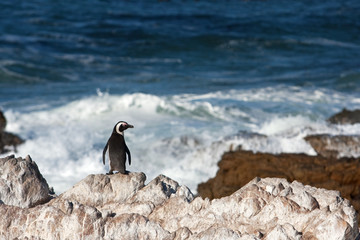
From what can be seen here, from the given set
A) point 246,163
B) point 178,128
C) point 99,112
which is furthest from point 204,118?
point 246,163

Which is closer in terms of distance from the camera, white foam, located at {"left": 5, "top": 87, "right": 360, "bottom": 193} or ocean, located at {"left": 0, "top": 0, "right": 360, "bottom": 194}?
white foam, located at {"left": 5, "top": 87, "right": 360, "bottom": 193}

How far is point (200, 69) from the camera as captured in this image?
31.2 metres

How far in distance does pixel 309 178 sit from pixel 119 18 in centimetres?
2881

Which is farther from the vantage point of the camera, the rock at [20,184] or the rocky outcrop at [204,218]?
the rock at [20,184]

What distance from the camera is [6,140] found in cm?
1830

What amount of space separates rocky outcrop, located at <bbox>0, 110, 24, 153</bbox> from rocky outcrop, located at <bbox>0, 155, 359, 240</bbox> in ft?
37.4

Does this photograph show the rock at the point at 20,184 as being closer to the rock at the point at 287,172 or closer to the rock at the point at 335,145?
the rock at the point at 287,172

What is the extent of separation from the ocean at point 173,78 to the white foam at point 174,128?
0.16ft

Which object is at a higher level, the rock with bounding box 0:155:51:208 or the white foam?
the rock with bounding box 0:155:51:208

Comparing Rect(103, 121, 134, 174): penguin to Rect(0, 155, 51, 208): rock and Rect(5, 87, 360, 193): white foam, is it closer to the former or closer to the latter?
Rect(0, 155, 51, 208): rock

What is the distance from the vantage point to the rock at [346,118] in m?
19.3

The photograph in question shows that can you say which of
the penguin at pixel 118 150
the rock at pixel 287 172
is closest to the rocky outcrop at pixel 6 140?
the rock at pixel 287 172

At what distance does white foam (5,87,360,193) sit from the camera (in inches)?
661

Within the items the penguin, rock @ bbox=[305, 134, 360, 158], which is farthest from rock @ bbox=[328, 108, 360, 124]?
the penguin
